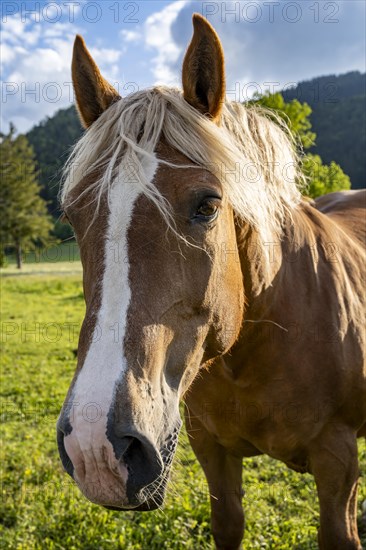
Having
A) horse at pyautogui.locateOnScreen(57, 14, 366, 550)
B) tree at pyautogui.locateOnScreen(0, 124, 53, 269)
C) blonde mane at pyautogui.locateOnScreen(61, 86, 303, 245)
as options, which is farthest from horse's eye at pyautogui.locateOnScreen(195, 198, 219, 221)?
tree at pyautogui.locateOnScreen(0, 124, 53, 269)

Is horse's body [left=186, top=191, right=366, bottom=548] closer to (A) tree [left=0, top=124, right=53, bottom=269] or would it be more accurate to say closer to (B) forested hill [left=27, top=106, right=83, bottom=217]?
(A) tree [left=0, top=124, right=53, bottom=269]

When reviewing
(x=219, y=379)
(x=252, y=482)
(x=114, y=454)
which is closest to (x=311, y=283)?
(x=219, y=379)

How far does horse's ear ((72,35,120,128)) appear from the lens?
221 cm

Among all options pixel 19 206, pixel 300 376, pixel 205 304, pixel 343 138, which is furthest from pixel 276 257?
pixel 19 206

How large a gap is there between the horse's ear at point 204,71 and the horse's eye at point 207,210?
522mm

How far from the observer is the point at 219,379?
8.52ft

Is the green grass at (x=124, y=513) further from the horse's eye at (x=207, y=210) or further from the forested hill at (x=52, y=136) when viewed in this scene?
the forested hill at (x=52, y=136)

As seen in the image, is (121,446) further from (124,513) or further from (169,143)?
(124,513)

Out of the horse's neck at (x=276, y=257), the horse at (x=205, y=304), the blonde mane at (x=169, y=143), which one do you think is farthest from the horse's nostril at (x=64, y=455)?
the horse's neck at (x=276, y=257)

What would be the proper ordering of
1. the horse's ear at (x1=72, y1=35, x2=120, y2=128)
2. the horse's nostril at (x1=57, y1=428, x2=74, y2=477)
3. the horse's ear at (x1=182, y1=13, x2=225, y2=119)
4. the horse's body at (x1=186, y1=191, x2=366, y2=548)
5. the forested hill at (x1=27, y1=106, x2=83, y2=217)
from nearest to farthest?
the horse's nostril at (x1=57, y1=428, x2=74, y2=477) < the horse's ear at (x1=182, y1=13, x2=225, y2=119) < the horse's ear at (x1=72, y1=35, x2=120, y2=128) < the horse's body at (x1=186, y1=191, x2=366, y2=548) < the forested hill at (x1=27, y1=106, x2=83, y2=217)

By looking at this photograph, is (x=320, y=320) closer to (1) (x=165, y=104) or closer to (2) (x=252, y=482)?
(1) (x=165, y=104)

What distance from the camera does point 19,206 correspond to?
41.6 metres

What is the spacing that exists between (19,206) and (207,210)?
42625 millimetres

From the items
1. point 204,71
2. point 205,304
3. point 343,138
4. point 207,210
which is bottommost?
point 205,304
